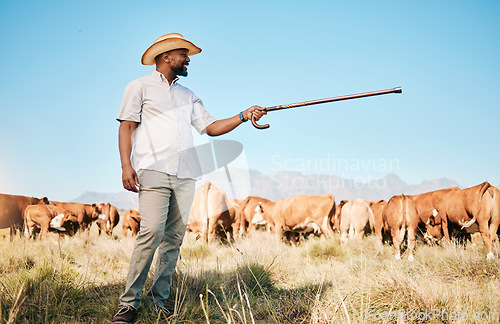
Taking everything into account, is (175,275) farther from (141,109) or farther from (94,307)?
(141,109)

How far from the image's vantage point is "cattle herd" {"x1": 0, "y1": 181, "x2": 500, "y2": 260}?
8.73 m

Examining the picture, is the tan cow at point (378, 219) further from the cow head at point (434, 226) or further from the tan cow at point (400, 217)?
the tan cow at point (400, 217)

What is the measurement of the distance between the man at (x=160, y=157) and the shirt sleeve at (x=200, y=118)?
0.09 m

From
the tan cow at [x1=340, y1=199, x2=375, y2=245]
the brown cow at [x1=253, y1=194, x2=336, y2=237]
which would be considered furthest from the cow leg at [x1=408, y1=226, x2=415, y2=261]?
the brown cow at [x1=253, y1=194, x2=336, y2=237]

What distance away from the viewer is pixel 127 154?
124 inches

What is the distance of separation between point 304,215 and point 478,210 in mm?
6684

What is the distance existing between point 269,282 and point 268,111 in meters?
2.72

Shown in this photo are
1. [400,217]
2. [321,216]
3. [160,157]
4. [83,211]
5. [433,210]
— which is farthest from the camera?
[83,211]

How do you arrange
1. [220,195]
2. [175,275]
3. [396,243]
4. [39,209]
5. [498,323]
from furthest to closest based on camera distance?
[220,195]
[39,209]
[396,243]
[175,275]
[498,323]

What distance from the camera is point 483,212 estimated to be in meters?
8.18

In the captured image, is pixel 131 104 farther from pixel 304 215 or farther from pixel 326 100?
pixel 304 215

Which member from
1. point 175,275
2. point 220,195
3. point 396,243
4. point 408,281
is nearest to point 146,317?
point 175,275

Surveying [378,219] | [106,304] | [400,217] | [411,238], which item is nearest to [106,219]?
[378,219]

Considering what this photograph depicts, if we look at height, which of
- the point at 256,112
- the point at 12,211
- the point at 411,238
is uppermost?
the point at 256,112
